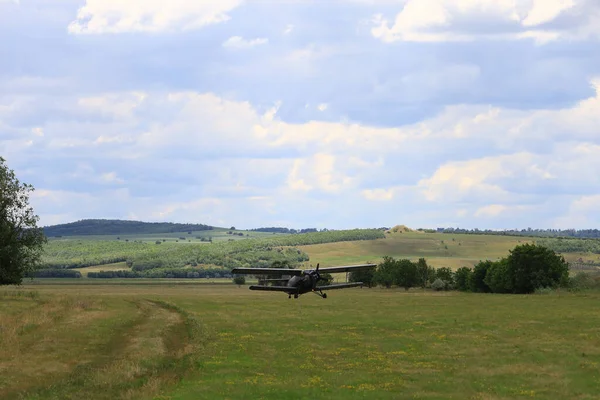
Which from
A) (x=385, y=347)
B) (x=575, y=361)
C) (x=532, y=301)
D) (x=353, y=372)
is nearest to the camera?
(x=353, y=372)

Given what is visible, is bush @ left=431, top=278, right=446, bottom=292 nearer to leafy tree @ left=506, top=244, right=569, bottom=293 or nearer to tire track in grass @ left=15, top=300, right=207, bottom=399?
leafy tree @ left=506, top=244, right=569, bottom=293

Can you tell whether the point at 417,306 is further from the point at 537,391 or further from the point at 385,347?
the point at 537,391

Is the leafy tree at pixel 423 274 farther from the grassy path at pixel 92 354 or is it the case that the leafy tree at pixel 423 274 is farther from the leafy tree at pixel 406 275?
the grassy path at pixel 92 354

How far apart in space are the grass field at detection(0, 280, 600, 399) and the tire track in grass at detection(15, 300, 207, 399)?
0.36ft

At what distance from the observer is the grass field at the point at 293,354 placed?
39.0 metres

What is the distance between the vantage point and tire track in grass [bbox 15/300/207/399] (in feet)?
126

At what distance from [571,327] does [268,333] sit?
28.5m

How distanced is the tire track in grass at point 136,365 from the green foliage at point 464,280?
102963 millimetres

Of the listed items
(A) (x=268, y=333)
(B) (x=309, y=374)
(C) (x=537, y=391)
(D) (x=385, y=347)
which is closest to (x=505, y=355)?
(D) (x=385, y=347)

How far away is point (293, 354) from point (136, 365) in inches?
479

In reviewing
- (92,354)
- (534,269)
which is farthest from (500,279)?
(92,354)

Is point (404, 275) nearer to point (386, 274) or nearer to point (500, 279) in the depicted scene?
point (386, 274)

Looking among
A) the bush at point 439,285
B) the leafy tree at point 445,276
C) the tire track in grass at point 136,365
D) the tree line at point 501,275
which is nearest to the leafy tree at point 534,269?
the tree line at point 501,275

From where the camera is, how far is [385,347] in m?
56.0
